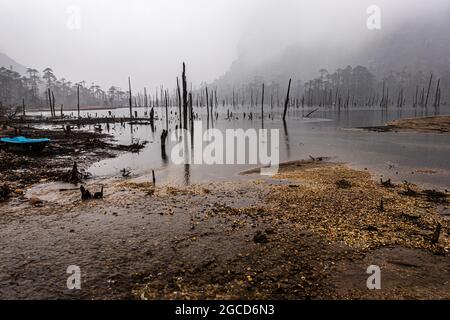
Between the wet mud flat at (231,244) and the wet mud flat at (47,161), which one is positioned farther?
the wet mud flat at (47,161)

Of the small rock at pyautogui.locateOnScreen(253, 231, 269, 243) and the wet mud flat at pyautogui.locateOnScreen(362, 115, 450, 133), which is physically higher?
the wet mud flat at pyautogui.locateOnScreen(362, 115, 450, 133)

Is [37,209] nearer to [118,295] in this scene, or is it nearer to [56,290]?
[56,290]

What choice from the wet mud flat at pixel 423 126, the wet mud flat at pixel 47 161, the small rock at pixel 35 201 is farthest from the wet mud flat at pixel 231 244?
the wet mud flat at pixel 423 126

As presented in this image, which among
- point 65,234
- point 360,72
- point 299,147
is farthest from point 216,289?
point 360,72

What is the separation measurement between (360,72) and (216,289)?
223150mm

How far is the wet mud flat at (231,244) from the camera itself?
7.04 m

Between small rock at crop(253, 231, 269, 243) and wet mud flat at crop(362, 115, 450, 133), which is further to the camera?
wet mud flat at crop(362, 115, 450, 133)

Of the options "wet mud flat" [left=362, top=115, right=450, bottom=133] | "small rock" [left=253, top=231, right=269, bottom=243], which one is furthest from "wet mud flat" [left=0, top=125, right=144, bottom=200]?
"wet mud flat" [left=362, top=115, right=450, bottom=133]

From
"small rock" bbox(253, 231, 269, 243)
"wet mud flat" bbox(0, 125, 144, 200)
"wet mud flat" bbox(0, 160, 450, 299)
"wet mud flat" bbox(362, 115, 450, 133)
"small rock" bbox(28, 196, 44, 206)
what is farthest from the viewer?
"wet mud flat" bbox(362, 115, 450, 133)

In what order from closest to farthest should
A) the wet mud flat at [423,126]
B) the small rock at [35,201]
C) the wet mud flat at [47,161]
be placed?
the small rock at [35,201], the wet mud flat at [47,161], the wet mud flat at [423,126]

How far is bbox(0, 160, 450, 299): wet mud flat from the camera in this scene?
7.04m

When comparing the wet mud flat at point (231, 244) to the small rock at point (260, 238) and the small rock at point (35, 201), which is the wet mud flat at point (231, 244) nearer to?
the small rock at point (260, 238)

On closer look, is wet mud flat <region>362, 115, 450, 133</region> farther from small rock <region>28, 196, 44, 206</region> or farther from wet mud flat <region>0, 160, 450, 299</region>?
small rock <region>28, 196, 44, 206</region>

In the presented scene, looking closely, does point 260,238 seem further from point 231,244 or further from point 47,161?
point 47,161
